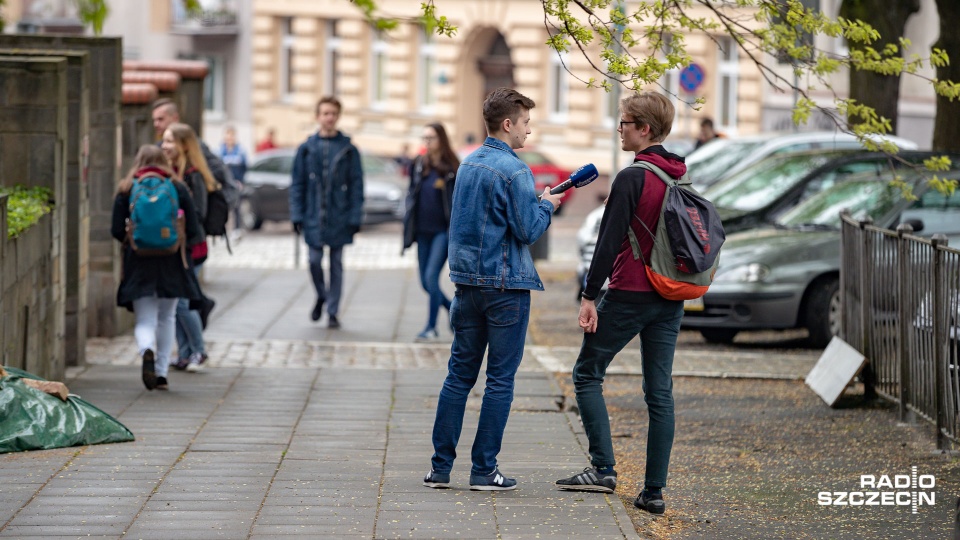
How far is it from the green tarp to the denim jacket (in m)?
2.36

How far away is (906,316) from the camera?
867 cm

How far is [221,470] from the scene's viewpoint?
7.18 m

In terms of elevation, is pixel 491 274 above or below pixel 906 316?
above

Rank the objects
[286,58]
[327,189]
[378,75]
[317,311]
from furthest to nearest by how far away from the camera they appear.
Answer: [286,58], [378,75], [317,311], [327,189]

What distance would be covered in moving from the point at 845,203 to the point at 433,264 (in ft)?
11.7

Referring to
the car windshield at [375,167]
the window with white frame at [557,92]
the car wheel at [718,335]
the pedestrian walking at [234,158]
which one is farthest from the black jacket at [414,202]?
the window with white frame at [557,92]

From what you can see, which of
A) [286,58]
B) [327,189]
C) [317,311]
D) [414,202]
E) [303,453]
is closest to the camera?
[303,453]

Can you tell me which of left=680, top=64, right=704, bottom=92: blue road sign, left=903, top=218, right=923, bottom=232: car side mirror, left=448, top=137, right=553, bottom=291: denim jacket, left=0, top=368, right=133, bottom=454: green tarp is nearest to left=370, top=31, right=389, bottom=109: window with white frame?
left=680, top=64, right=704, bottom=92: blue road sign


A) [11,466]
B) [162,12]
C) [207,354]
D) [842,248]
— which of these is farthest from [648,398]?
[162,12]

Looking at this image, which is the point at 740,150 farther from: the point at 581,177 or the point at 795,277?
the point at 581,177

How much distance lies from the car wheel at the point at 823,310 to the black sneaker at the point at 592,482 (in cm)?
598

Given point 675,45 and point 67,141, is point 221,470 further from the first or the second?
point 67,141

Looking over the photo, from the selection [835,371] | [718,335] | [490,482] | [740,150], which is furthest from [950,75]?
[490,482]

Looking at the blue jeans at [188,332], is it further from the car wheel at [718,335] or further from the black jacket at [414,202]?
the car wheel at [718,335]
